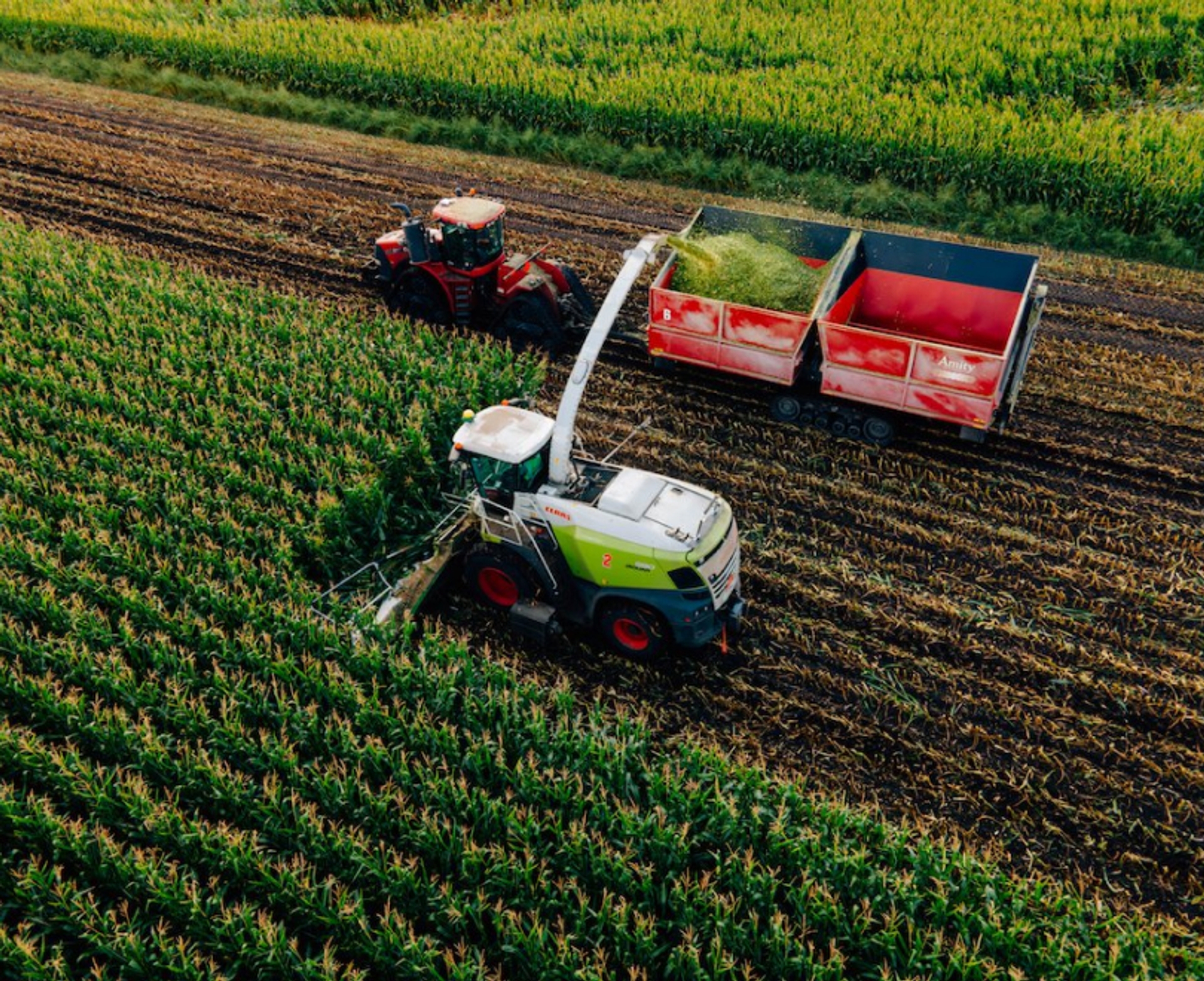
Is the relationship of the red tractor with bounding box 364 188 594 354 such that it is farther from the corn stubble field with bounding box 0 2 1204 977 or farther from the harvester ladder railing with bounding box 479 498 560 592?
the harvester ladder railing with bounding box 479 498 560 592

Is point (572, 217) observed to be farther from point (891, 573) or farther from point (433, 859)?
point (433, 859)

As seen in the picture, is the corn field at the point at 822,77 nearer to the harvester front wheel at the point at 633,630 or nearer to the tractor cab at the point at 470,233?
the tractor cab at the point at 470,233

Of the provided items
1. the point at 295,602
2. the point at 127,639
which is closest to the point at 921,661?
the point at 295,602

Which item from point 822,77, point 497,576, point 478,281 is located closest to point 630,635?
point 497,576

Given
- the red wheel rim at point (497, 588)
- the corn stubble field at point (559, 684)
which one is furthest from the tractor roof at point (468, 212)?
the red wheel rim at point (497, 588)

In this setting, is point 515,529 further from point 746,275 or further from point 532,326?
point 746,275

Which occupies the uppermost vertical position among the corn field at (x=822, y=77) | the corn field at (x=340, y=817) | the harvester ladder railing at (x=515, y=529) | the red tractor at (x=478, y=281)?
the corn field at (x=822, y=77)
